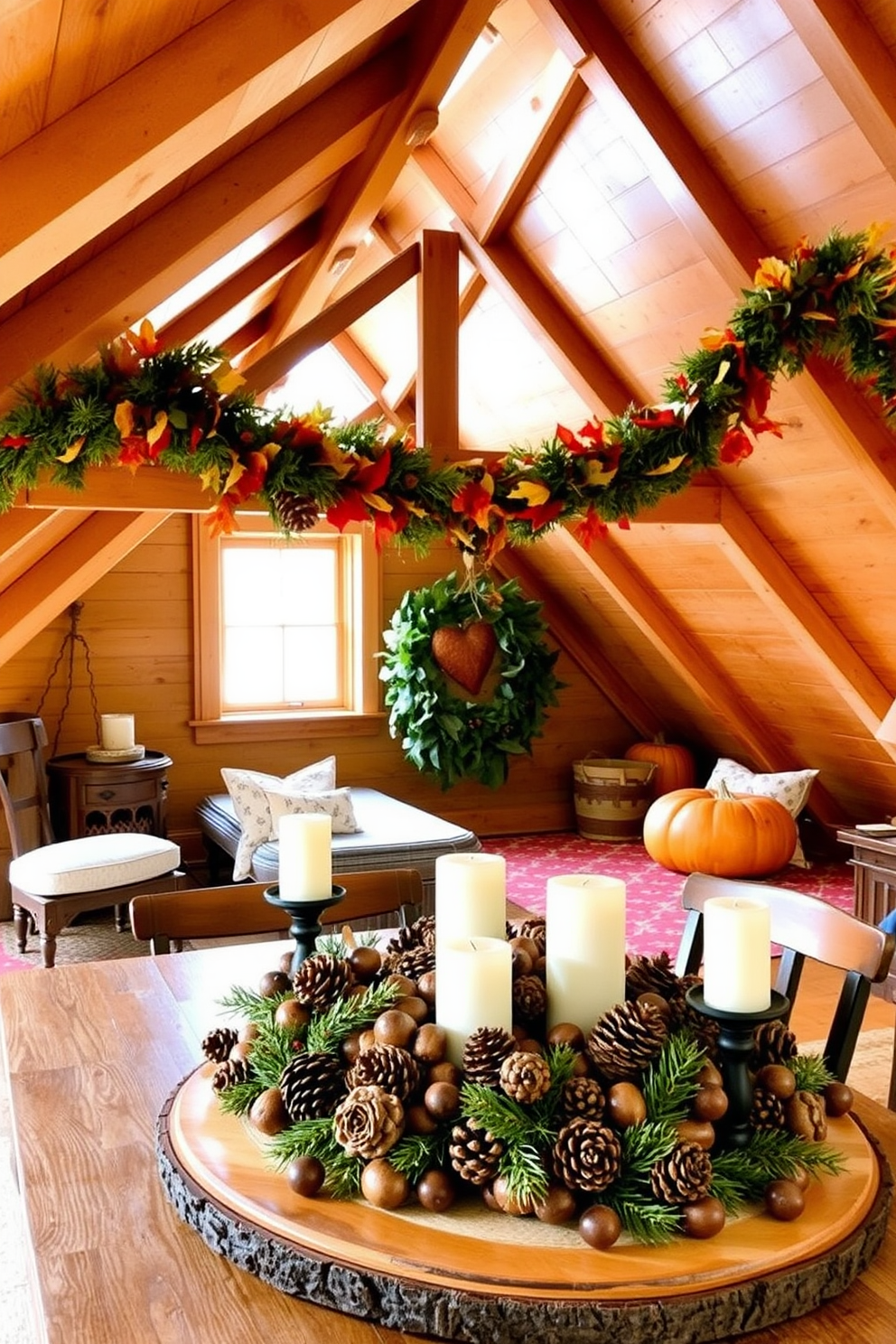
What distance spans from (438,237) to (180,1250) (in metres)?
3.40

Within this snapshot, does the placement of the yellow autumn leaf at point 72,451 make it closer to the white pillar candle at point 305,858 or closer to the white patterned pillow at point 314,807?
the white pillar candle at point 305,858

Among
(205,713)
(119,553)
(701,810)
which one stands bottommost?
(701,810)

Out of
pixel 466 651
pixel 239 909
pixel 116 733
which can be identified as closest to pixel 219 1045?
pixel 239 909

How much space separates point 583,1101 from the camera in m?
1.14

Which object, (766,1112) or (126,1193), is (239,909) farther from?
(766,1112)

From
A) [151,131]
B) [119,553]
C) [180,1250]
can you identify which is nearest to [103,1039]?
[180,1250]

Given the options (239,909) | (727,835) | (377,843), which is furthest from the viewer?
(727,835)

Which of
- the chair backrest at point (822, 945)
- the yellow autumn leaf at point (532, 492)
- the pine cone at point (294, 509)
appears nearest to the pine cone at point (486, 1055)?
the chair backrest at point (822, 945)

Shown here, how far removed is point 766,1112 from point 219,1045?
0.62 metres

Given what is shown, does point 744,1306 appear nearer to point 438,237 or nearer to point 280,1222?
point 280,1222

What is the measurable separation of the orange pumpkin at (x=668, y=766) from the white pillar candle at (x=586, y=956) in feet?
17.2

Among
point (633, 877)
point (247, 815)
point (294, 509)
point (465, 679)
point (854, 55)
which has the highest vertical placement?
point (854, 55)

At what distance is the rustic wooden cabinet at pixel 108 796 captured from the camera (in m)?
5.08

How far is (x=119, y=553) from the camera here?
5.04 meters
